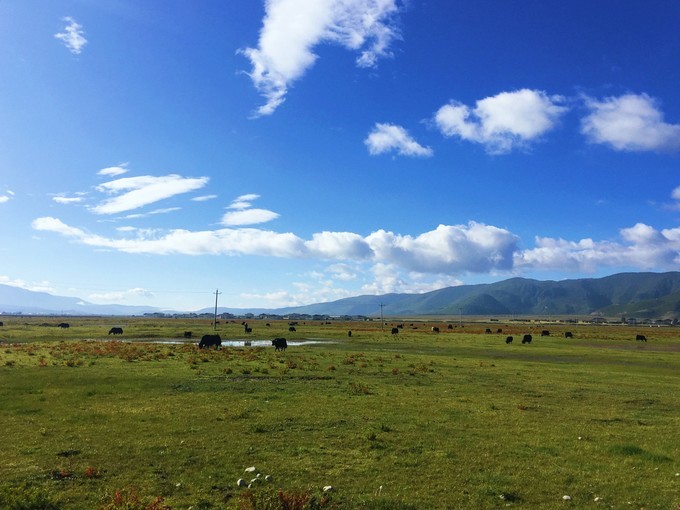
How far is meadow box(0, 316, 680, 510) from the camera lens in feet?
37.2

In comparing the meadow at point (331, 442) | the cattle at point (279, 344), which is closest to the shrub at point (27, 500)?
the meadow at point (331, 442)

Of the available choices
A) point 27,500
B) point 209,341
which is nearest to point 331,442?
point 27,500

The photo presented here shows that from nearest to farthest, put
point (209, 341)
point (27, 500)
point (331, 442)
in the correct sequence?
point (27, 500)
point (331, 442)
point (209, 341)

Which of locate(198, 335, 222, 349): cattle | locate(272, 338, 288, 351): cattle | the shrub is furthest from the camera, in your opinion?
locate(198, 335, 222, 349): cattle

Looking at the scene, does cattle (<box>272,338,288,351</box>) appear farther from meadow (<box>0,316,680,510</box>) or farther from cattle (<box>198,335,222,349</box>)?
meadow (<box>0,316,680,510</box>)

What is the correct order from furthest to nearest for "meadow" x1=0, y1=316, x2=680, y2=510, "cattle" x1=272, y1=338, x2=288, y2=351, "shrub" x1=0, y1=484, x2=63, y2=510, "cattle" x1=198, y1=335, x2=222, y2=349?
"cattle" x1=198, y1=335, x2=222, y2=349
"cattle" x1=272, y1=338, x2=288, y2=351
"meadow" x1=0, y1=316, x2=680, y2=510
"shrub" x1=0, y1=484, x2=63, y2=510

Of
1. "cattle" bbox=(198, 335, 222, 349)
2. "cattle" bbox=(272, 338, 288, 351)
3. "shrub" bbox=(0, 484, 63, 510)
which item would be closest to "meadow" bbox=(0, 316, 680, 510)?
"shrub" bbox=(0, 484, 63, 510)

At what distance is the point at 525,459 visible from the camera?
1445 cm

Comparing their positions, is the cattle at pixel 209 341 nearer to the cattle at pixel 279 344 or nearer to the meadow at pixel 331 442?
the cattle at pixel 279 344

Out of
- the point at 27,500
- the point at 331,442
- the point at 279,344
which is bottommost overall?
the point at 279,344

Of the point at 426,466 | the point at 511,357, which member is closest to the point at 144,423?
the point at 426,466

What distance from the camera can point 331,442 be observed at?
16109 millimetres

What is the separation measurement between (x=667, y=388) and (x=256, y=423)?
27420 mm

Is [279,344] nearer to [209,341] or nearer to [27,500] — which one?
[209,341]
